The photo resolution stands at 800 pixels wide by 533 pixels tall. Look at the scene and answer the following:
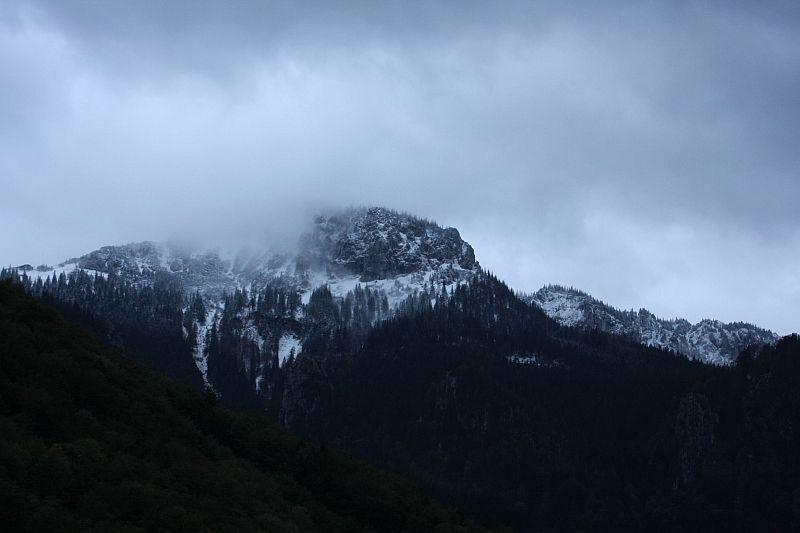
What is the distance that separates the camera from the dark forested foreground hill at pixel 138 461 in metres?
55.0

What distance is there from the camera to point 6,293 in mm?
83750

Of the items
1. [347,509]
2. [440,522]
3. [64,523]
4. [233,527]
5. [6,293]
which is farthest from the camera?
[440,522]

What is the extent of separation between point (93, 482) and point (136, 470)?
21.0 feet

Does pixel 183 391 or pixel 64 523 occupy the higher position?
pixel 183 391

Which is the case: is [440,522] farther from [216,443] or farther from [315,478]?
[216,443]

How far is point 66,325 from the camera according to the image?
8781 cm

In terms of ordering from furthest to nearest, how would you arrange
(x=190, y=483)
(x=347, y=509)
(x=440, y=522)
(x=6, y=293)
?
(x=440, y=522)
(x=347, y=509)
(x=6, y=293)
(x=190, y=483)

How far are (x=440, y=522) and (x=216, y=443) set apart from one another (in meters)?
26.3

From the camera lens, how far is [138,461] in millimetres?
65625

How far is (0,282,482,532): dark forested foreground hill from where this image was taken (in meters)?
55.0

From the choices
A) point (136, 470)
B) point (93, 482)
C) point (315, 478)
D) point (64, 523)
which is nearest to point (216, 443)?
point (315, 478)

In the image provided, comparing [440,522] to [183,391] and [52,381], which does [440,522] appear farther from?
[52,381]

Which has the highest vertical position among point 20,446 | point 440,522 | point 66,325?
point 66,325

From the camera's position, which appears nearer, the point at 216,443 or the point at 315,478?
the point at 216,443
